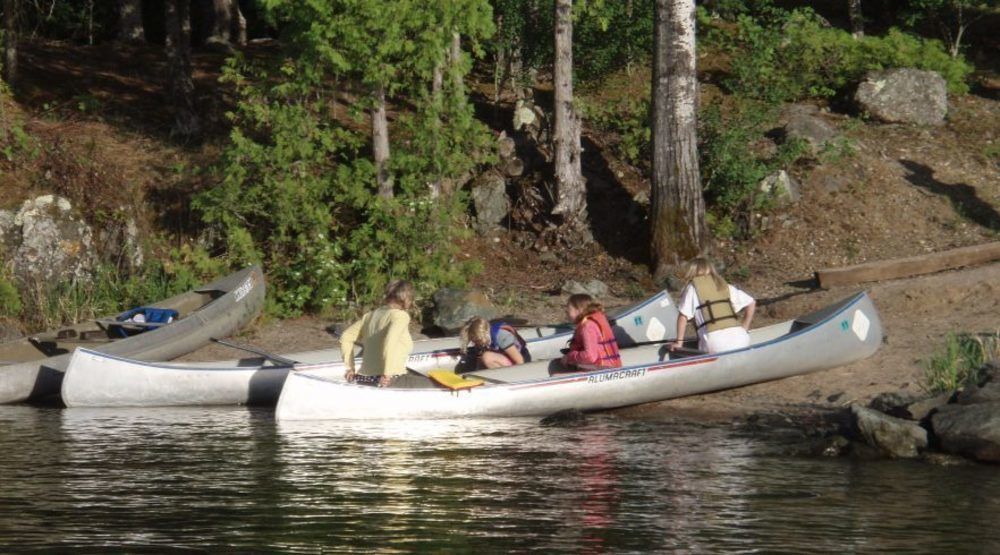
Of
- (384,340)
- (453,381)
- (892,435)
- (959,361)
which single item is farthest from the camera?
(959,361)

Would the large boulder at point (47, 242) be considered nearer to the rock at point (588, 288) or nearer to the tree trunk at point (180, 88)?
the tree trunk at point (180, 88)

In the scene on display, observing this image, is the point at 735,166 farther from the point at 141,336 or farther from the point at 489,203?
the point at 141,336

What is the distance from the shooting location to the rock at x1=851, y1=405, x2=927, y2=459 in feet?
37.0

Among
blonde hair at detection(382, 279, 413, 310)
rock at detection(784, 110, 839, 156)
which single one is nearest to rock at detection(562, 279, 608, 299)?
rock at detection(784, 110, 839, 156)

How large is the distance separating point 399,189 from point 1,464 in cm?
931

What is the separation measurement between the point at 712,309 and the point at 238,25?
17625mm

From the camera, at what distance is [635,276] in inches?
777

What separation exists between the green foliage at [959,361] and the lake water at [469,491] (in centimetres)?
184

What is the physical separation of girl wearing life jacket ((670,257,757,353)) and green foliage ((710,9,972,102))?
9.49m

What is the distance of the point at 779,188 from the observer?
2061 centimetres

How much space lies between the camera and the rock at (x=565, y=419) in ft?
43.8

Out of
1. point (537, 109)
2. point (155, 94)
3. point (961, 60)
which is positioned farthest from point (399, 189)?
point (961, 60)

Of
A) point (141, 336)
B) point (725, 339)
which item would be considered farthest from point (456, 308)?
point (725, 339)

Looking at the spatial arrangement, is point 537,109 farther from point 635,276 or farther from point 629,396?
point 629,396
